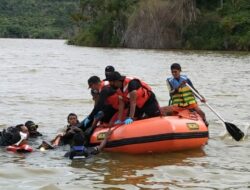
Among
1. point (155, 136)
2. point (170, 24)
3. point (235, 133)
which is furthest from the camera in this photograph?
point (170, 24)

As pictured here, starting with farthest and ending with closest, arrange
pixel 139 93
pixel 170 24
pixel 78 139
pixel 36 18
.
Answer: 1. pixel 36 18
2. pixel 170 24
3. pixel 139 93
4. pixel 78 139

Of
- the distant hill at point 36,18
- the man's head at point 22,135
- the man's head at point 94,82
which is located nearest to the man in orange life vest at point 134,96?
the man's head at point 94,82

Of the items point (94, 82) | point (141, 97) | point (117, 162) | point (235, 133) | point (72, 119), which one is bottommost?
point (117, 162)

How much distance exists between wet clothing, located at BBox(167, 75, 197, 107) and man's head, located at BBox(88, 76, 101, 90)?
1255 millimetres

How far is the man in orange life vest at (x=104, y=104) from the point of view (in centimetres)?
853

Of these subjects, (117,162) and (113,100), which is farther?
(113,100)

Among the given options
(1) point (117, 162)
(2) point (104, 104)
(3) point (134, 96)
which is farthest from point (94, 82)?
(1) point (117, 162)

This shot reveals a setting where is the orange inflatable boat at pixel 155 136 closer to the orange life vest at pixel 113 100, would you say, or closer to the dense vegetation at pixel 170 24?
the orange life vest at pixel 113 100

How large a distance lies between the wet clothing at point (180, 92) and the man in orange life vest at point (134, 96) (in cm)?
79

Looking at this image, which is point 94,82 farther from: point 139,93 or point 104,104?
point 139,93

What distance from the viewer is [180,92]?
935cm

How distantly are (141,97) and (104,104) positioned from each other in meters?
0.59

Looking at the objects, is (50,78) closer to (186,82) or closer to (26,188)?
(186,82)

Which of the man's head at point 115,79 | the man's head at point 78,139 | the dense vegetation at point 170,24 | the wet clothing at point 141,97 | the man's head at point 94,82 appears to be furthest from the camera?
the dense vegetation at point 170,24
